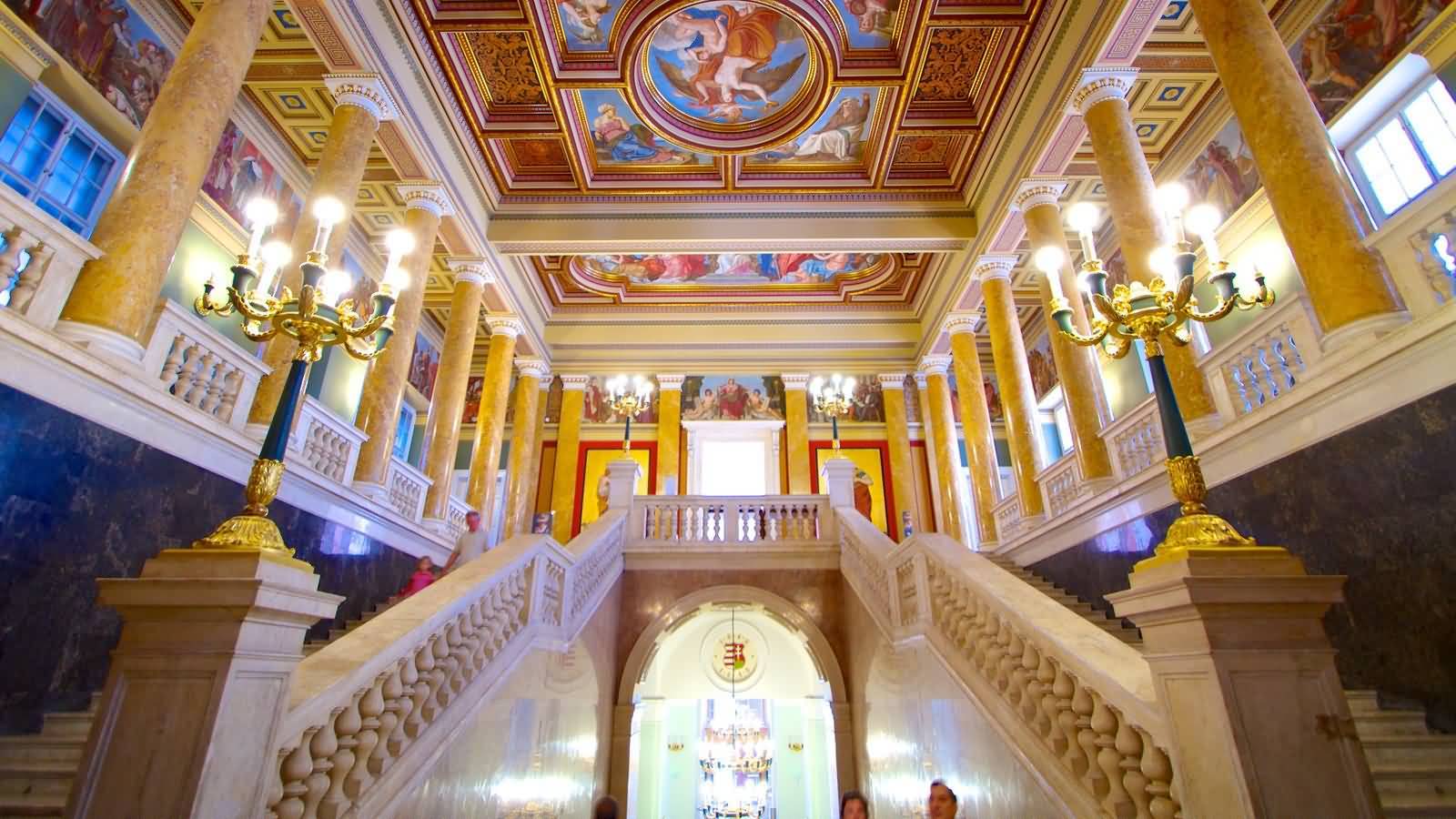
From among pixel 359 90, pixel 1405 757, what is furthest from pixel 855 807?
pixel 359 90

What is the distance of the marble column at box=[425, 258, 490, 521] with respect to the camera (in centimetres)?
1022

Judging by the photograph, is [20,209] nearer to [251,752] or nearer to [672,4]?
[251,752]

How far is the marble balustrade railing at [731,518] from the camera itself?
31.0 feet

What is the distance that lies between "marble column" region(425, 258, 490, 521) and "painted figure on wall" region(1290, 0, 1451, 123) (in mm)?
11983

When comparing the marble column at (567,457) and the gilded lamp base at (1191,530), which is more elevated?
the marble column at (567,457)

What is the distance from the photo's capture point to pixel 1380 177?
8.16m

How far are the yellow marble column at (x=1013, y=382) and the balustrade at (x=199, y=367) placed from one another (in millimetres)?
9955

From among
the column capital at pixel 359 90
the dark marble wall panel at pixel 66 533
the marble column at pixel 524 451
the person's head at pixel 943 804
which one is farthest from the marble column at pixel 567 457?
the person's head at pixel 943 804

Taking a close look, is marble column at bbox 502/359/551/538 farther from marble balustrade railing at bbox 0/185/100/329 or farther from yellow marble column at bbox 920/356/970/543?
marble balustrade railing at bbox 0/185/100/329

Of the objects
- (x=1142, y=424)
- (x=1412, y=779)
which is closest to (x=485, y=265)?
(x=1142, y=424)

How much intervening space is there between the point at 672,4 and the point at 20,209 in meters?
7.70

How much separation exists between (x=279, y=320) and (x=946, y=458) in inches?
518

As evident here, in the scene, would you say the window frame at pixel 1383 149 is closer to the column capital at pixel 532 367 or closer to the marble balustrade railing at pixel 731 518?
the marble balustrade railing at pixel 731 518

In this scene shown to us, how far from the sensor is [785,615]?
8.89m
